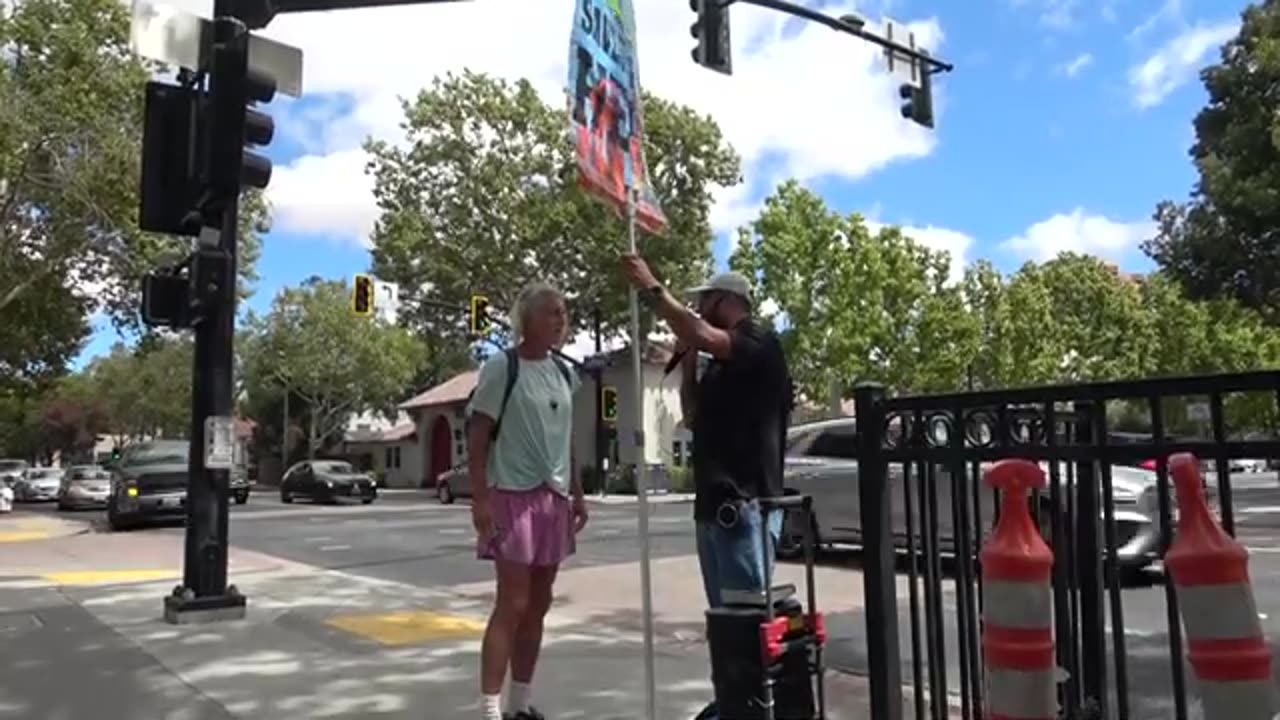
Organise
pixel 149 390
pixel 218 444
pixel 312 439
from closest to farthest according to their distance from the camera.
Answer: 1. pixel 218 444
2. pixel 312 439
3. pixel 149 390

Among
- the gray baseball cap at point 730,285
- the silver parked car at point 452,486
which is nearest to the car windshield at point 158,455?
the silver parked car at point 452,486

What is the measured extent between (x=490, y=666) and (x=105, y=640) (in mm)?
3825

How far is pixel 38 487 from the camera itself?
139 feet

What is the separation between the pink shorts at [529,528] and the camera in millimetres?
4594

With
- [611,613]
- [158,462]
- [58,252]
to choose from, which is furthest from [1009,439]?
[58,252]

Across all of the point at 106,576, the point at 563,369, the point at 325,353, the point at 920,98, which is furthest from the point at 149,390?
the point at 563,369

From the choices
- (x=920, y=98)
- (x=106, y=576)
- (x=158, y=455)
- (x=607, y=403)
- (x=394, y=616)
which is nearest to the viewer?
(x=394, y=616)

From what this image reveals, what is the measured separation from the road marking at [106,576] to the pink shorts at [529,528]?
7.57 m

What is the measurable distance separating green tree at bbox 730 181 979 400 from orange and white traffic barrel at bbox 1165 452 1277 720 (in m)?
37.8

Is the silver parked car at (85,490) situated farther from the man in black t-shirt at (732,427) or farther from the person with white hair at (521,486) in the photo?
the man in black t-shirt at (732,427)

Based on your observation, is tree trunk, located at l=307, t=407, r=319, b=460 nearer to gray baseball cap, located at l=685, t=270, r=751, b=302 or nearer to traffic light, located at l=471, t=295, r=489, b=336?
traffic light, located at l=471, t=295, r=489, b=336

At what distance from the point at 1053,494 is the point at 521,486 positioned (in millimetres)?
2109

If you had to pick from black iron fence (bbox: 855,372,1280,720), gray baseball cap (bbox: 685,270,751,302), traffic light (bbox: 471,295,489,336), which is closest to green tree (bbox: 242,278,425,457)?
traffic light (bbox: 471,295,489,336)

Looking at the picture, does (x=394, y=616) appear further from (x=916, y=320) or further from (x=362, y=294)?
(x=916, y=320)
